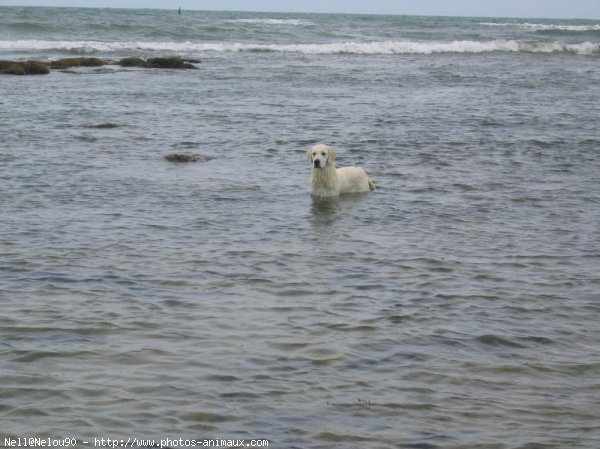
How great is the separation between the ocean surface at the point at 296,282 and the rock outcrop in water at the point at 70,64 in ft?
30.1

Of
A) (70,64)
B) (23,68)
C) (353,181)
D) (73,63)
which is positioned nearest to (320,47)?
(73,63)

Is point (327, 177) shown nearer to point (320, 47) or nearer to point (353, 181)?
point (353, 181)

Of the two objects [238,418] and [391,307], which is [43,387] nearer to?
[238,418]

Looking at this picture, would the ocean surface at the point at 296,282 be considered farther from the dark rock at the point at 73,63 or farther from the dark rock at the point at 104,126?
the dark rock at the point at 73,63

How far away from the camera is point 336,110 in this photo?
19.8m

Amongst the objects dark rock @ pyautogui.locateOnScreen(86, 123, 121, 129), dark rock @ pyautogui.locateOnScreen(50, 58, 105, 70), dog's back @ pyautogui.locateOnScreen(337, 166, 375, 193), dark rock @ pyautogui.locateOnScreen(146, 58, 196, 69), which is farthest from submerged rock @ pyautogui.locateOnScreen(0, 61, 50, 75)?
dog's back @ pyautogui.locateOnScreen(337, 166, 375, 193)

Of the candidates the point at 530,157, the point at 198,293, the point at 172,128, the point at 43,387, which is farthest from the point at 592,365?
the point at 172,128

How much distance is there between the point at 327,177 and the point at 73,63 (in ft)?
69.6

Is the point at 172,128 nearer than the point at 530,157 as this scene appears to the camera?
No

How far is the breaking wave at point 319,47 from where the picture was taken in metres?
39.4

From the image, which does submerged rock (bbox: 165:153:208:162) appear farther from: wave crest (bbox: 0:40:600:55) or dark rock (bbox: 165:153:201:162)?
wave crest (bbox: 0:40:600:55)

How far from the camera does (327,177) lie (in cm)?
1121

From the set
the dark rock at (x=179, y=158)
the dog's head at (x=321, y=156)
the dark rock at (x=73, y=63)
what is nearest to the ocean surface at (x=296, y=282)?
the dark rock at (x=179, y=158)

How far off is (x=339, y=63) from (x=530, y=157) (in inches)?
903
